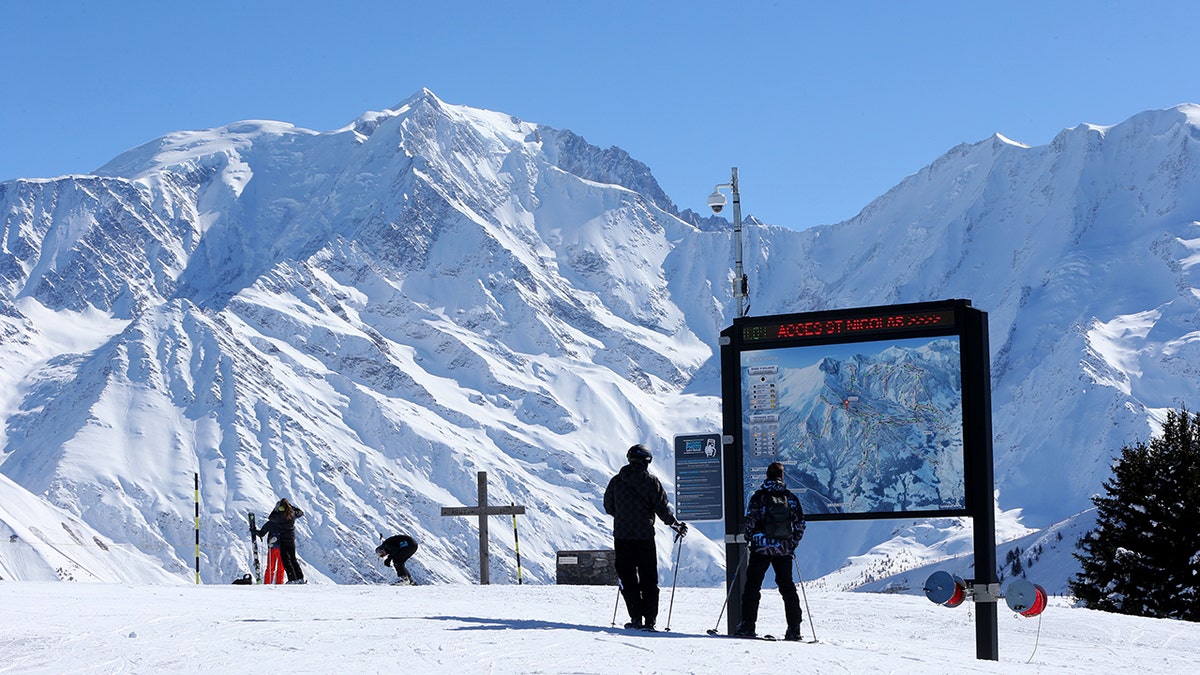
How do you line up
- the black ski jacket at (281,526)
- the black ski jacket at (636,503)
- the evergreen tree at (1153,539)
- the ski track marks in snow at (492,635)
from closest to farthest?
1. the ski track marks in snow at (492,635)
2. the black ski jacket at (636,503)
3. the black ski jacket at (281,526)
4. the evergreen tree at (1153,539)

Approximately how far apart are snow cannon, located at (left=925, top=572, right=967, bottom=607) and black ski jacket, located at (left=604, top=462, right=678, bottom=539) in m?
3.18

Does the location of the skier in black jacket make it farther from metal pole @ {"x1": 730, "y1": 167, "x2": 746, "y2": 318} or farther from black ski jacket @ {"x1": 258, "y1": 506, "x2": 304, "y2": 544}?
black ski jacket @ {"x1": 258, "y1": 506, "x2": 304, "y2": 544}

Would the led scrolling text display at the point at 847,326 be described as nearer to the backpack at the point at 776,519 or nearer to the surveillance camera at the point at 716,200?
the backpack at the point at 776,519

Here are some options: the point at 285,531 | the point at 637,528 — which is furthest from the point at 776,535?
the point at 285,531

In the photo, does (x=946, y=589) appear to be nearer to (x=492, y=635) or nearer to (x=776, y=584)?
(x=776, y=584)

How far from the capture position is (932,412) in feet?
66.4

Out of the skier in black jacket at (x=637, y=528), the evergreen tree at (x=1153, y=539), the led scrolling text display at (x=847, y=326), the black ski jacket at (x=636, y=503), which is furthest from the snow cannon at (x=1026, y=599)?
the evergreen tree at (x=1153, y=539)

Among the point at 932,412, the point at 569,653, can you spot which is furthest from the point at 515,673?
the point at 932,412

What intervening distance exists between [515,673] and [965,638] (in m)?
9.78

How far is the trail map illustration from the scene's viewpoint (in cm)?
2005

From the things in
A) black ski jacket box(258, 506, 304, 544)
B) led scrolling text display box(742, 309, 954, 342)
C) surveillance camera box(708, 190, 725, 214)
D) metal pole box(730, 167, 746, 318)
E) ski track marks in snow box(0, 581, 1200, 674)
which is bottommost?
ski track marks in snow box(0, 581, 1200, 674)

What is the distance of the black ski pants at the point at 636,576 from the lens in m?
19.1

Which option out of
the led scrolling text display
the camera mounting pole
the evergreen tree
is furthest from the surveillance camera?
the evergreen tree

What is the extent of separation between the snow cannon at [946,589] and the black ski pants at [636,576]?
322 centimetres
